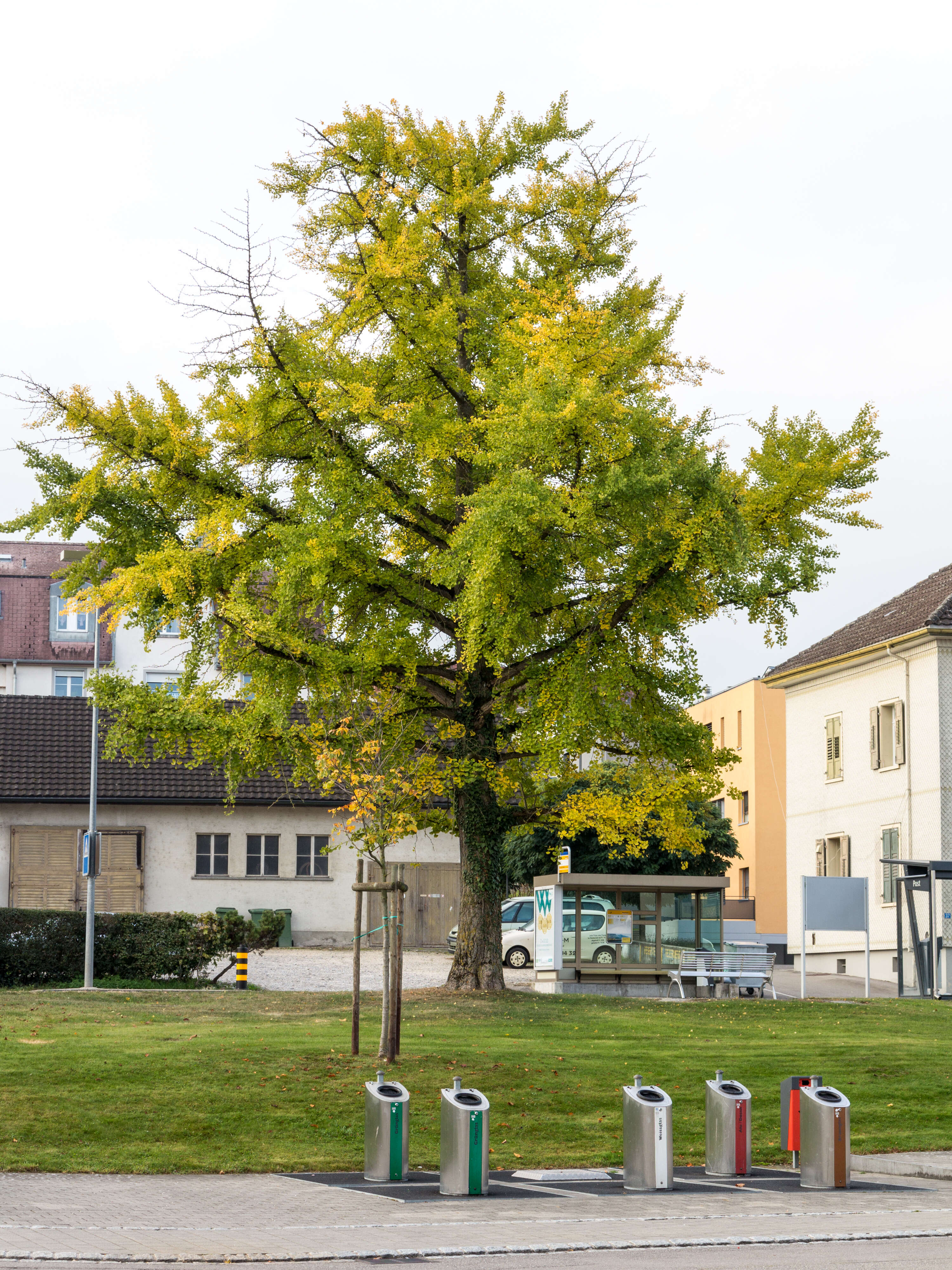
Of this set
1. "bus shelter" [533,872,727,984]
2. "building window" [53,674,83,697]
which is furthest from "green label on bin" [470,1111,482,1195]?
"building window" [53,674,83,697]

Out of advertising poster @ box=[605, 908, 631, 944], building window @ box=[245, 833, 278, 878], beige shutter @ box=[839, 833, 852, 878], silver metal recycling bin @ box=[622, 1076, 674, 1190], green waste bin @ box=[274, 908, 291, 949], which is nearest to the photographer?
silver metal recycling bin @ box=[622, 1076, 674, 1190]

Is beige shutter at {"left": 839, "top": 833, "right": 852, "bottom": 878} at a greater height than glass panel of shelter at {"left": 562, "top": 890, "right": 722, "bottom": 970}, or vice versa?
beige shutter at {"left": 839, "top": 833, "right": 852, "bottom": 878}

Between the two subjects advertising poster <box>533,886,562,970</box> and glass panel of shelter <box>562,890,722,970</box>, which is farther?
glass panel of shelter <box>562,890,722,970</box>

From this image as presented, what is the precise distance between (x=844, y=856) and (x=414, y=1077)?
27.8 m

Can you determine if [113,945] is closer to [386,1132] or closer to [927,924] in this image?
[386,1132]

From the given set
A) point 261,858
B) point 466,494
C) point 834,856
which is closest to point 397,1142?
point 466,494

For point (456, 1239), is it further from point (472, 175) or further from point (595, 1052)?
point (472, 175)

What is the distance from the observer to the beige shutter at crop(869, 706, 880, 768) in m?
39.2

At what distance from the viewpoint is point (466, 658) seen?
2111 cm

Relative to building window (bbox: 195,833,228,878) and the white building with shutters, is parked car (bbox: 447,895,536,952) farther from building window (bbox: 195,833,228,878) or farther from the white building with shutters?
building window (bbox: 195,833,228,878)

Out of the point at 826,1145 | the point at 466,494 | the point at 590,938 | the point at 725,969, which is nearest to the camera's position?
the point at 826,1145

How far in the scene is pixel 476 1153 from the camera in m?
11.3

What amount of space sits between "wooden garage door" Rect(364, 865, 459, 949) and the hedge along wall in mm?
15326

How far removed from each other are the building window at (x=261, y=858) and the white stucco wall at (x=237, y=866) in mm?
115
